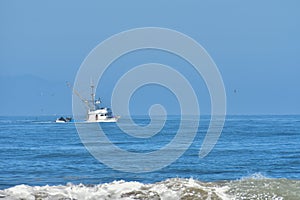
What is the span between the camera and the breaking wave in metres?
19.1

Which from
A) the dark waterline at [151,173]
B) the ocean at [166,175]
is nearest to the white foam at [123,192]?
the ocean at [166,175]

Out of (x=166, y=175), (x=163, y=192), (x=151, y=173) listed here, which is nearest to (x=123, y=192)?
(x=163, y=192)

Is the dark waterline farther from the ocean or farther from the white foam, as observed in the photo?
the white foam

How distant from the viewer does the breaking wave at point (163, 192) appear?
62.6 ft

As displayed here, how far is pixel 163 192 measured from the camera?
63.4ft

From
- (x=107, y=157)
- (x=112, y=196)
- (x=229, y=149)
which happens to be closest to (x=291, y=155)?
(x=229, y=149)

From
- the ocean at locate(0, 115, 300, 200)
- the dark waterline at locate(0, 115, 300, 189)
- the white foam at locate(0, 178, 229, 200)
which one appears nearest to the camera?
the white foam at locate(0, 178, 229, 200)

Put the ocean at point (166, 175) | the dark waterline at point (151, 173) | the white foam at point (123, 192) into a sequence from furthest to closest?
1. the dark waterline at point (151, 173)
2. the ocean at point (166, 175)
3. the white foam at point (123, 192)

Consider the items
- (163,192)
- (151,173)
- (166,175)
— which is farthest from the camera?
(151,173)

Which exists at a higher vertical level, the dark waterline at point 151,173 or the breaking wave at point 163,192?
the dark waterline at point 151,173

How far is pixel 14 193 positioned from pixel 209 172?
1474 cm

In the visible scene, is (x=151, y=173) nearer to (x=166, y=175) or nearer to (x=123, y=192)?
(x=166, y=175)

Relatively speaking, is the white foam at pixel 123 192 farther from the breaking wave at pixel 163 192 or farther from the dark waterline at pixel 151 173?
the dark waterline at pixel 151 173

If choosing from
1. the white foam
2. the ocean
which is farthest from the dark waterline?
the white foam
